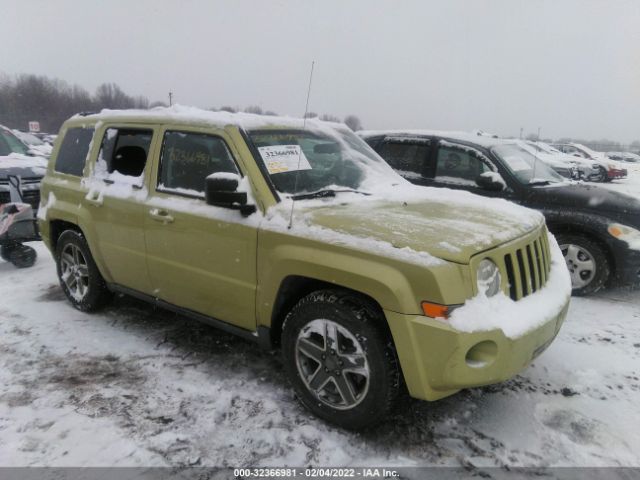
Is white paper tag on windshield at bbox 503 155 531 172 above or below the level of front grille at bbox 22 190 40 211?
above

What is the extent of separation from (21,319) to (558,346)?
4.72 m

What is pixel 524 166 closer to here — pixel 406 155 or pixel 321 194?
pixel 406 155

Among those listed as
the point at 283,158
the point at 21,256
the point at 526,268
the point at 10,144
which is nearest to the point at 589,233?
the point at 526,268

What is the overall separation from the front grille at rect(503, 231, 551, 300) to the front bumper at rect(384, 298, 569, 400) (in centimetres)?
30

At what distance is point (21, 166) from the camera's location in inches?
276

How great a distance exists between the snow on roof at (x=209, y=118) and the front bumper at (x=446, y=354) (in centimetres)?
181

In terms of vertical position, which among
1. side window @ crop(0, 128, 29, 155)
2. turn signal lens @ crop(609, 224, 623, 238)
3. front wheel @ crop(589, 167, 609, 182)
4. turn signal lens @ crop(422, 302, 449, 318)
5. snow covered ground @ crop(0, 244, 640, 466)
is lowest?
front wheel @ crop(589, 167, 609, 182)

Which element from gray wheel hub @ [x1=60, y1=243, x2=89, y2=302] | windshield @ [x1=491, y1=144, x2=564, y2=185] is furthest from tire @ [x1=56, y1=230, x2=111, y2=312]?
windshield @ [x1=491, y1=144, x2=564, y2=185]

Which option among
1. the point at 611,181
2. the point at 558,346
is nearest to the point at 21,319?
the point at 558,346

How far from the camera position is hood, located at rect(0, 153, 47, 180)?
22.2ft

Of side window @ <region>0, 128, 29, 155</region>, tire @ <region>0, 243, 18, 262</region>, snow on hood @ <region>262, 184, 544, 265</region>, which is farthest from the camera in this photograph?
side window @ <region>0, 128, 29, 155</region>

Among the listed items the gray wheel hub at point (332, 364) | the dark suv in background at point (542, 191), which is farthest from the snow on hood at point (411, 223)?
the dark suv in background at point (542, 191)

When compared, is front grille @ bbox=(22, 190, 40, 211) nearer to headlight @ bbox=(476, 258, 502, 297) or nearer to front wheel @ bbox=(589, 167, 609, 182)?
headlight @ bbox=(476, 258, 502, 297)

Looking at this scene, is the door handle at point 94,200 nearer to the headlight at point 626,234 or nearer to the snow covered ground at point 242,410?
the snow covered ground at point 242,410
